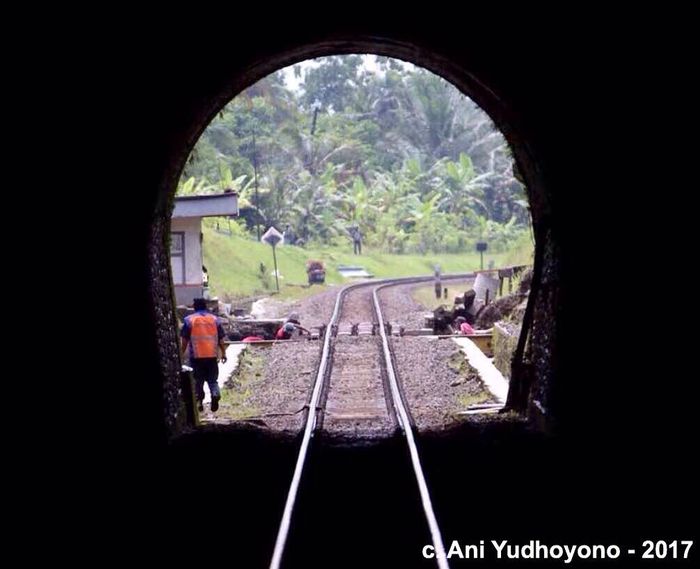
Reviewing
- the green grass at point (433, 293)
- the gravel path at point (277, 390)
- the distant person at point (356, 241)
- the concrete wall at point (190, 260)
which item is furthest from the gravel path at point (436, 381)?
the distant person at point (356, 241)

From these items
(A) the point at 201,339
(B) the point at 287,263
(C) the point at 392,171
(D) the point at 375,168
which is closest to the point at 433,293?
(B) the point at 287,263

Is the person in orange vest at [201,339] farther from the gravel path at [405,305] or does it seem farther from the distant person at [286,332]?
the gravel path at [405,305]

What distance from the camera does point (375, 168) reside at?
196 ft

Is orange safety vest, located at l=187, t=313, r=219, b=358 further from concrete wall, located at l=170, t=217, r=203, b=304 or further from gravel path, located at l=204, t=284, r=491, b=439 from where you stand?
concrete wall, located at l=170, t=217, r=203, b=304

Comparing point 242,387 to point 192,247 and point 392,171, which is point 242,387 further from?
point 392,171

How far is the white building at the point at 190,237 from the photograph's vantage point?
22.9m

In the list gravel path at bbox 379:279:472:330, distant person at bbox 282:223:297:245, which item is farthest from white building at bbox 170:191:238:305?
distant person at bbox 282:223:297:245

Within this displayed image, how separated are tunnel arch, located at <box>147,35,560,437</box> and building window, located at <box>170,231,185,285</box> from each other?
43.8ft

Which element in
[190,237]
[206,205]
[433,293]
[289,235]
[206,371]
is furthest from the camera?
[289,235]

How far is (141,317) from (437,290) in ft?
73.0

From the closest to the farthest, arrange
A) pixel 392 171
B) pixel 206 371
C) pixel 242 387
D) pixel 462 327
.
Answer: pixel 206 371 < pixel 242 387 < pixel 462 327 < pixel 392 171

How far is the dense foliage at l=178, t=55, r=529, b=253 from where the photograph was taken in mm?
49125

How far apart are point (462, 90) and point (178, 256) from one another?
45.8 ft

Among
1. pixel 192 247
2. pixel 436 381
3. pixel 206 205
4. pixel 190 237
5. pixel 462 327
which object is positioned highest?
pixel 206 205
